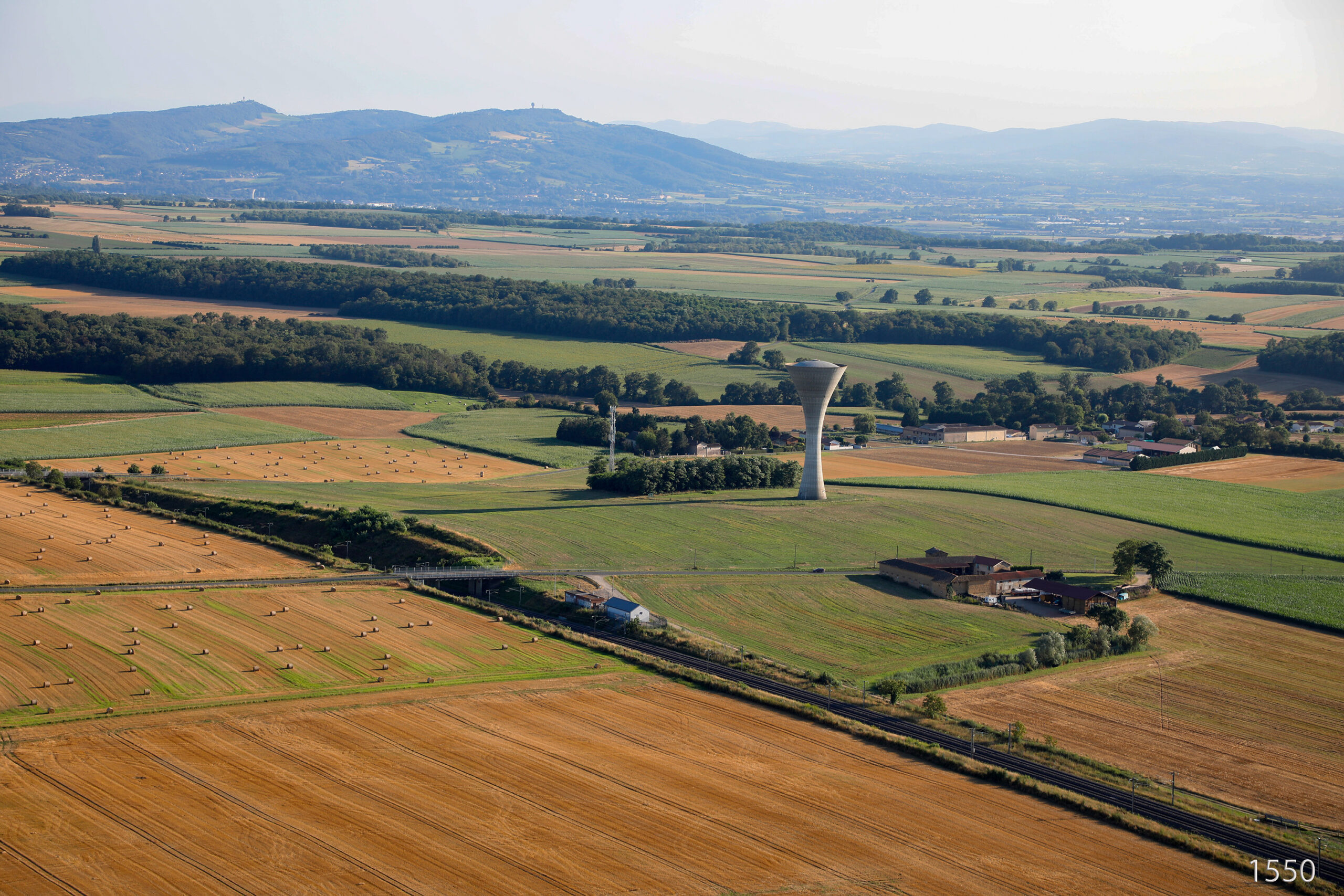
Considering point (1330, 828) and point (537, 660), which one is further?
point (537, 660)

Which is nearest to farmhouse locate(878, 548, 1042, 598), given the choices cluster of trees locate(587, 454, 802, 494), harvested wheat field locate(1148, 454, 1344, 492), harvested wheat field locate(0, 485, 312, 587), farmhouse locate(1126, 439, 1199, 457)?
cluster of trees locate(587, 454, 802, 494)

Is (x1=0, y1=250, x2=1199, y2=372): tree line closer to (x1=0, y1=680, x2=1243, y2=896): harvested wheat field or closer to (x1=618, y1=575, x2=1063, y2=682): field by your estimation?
(x1=618, y1=575, x2=1063, y2=682): field

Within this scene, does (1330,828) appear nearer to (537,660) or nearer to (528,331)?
(537,660)

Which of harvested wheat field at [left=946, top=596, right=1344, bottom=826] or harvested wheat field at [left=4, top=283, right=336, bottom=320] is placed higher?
harvested wheat field at [left=4, top=283, right=336, bottom=320]

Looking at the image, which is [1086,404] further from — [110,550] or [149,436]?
[110,550]

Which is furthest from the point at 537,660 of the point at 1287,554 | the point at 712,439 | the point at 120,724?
the point at 712,439

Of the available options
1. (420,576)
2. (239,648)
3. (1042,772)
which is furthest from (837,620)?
(239,648)

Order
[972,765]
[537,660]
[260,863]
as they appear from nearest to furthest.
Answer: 1. [260,863]
2. [972,765]
3. [537,660]

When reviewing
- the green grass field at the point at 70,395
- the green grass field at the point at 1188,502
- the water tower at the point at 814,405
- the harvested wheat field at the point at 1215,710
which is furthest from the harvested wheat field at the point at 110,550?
the green grass field at the point at 1188,502
